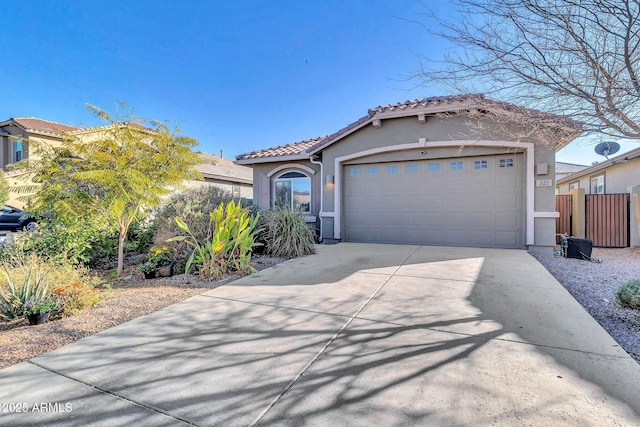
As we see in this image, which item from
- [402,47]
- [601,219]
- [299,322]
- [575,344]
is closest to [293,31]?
[402,47]

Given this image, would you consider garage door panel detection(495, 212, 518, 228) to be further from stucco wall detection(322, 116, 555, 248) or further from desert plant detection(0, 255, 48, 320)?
desert plant detection(0, 255, 48, 320)

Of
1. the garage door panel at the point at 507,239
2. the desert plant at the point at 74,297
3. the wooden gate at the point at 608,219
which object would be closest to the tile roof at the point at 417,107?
the garage door panel at the point at 507,239

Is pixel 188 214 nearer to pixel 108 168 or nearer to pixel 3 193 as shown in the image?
pixel 108 168

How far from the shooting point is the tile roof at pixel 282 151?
11.2m

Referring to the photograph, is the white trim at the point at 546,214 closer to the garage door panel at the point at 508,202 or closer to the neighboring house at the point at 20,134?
the garage door panel at the point at 508,202

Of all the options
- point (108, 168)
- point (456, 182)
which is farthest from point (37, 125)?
point (456, 182)

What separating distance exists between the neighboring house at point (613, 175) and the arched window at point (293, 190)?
1047 centimetres

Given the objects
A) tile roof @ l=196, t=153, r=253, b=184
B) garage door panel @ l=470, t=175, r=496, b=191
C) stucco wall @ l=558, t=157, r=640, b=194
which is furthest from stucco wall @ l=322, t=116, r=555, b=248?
tile roof @ l=196, t=153, r=253, b=184

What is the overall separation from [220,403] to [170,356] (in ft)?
3.11

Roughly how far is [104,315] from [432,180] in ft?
27.4

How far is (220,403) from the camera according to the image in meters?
2.07

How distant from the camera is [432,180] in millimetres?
9023

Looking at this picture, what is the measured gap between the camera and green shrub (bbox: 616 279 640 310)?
12.2 ft

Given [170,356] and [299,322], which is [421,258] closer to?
[299,322]
